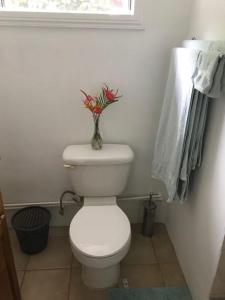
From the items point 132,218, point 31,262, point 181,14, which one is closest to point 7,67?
point 181,14

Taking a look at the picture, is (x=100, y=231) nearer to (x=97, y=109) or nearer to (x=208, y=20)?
(x=97, y=109)

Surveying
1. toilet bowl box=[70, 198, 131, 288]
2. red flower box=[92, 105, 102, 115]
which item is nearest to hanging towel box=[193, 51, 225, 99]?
red flower box=[92, 105, 102, 115]

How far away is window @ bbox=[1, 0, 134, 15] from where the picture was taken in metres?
1.53

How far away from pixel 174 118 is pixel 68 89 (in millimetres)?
692

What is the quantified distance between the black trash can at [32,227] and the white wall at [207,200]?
96cm

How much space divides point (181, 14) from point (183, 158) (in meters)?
0.88

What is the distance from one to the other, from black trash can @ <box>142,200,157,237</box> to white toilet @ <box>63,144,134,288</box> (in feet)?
1.12

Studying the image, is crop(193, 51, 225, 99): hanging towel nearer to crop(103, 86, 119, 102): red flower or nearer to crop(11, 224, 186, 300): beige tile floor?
crop(103, 86, 119, 102): red flower

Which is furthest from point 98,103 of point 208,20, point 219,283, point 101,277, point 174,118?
point 219,283

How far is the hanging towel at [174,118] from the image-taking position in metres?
1.30

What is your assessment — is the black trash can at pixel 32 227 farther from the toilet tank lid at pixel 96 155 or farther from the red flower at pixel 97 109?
the red flower at pixel 97 109

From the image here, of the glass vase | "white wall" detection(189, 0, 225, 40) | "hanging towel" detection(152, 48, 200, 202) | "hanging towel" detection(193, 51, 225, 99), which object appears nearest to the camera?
"hanging towel" detection(193, 51, 225, 99)

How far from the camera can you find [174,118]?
1467mm

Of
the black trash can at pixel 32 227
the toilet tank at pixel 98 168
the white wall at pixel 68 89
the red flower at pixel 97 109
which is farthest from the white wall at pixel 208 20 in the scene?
the black trash can at pixel 32 227
